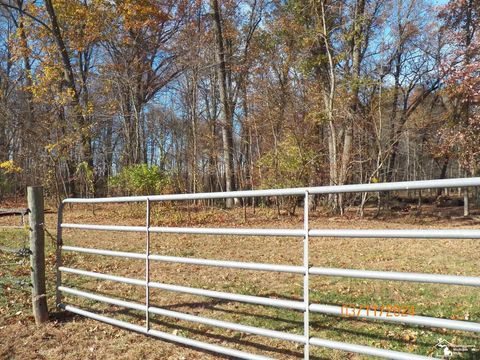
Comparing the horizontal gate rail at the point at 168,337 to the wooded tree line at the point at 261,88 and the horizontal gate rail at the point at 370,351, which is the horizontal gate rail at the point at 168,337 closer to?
the horizontal gate rail at the point at 370,351

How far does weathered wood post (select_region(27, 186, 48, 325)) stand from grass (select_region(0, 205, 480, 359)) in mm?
184

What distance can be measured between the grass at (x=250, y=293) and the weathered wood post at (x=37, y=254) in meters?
0.18

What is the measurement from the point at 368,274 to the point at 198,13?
20145 millimetres

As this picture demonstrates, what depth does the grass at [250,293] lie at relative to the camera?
3.81 m

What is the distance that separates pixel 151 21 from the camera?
65.7ft

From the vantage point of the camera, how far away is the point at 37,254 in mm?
4680

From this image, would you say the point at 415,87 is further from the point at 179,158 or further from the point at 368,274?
the point at 368,274

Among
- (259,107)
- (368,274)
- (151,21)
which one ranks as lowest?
(368,274)

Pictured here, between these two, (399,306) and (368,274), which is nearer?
(368,274)

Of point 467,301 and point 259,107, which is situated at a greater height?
point 259,107

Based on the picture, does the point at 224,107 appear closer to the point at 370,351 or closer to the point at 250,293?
the point at 250,293

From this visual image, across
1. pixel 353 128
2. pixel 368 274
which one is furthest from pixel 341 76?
pixel 368 274

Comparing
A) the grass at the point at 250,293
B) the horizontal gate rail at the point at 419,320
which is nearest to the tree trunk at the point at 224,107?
the grass at the point at 250,293

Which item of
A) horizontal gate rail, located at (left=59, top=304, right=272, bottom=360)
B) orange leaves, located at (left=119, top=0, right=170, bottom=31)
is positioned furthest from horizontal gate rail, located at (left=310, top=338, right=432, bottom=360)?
orange leaves, located at (left=119, top=0, right=170, bottom=31)
